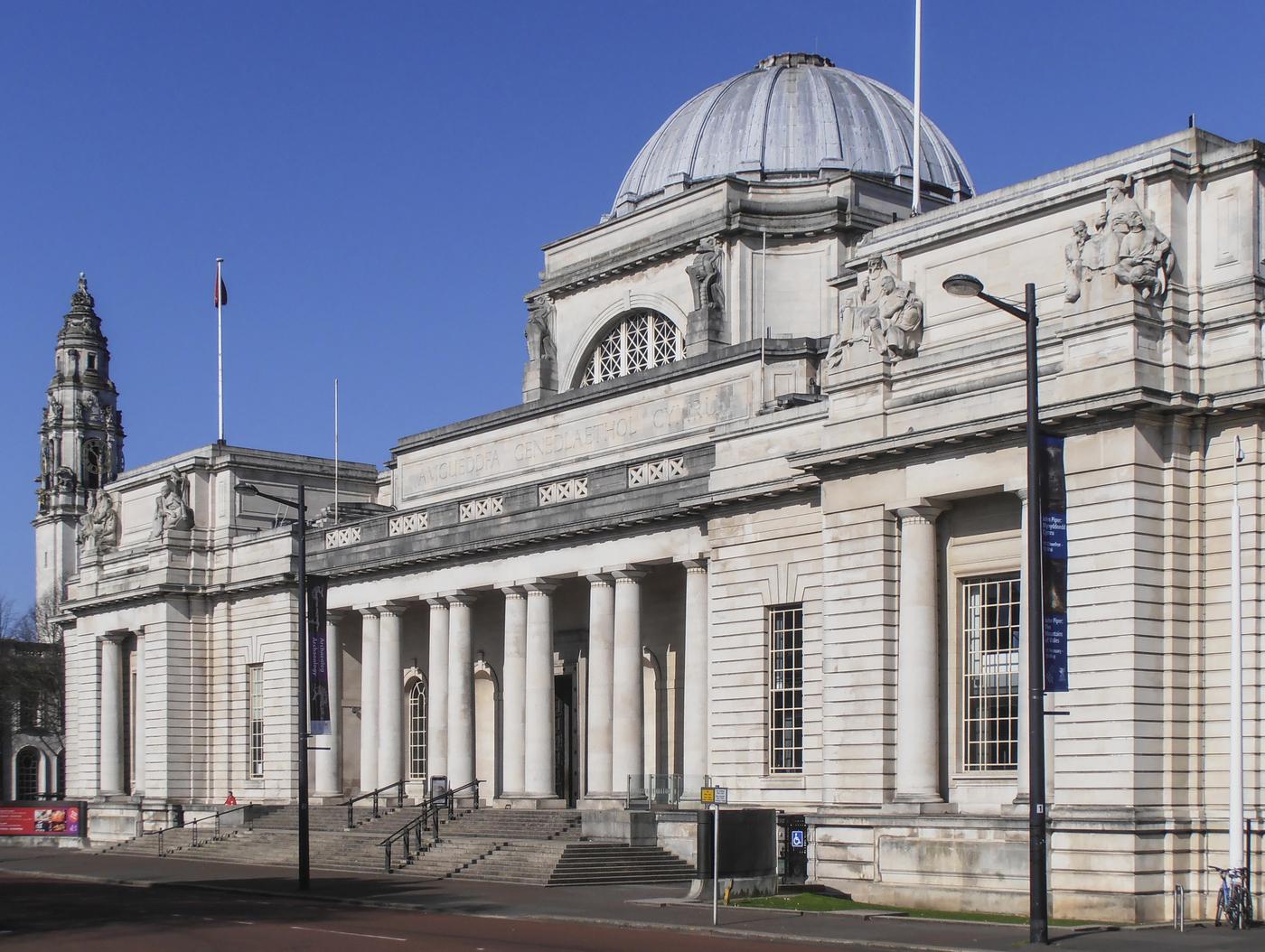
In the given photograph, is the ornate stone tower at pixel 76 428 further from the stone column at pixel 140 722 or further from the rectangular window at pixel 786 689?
the rectangular window at pixel 786 689

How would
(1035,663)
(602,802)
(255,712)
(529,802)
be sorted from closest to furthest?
(1035,663)
(602,802)
(529,802)
(255,712)

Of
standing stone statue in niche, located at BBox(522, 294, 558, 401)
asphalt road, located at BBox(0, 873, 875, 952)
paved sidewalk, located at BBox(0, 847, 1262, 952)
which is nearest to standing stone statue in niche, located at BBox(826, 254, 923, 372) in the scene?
paved sidewalk, located at BBox(0, 847, 1262, 952)

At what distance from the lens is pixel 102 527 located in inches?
2817

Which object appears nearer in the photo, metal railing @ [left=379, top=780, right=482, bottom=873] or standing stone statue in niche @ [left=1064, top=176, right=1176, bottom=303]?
standing stone statue in niche @ [left=1064, top=176, right=1176, bottom=303]

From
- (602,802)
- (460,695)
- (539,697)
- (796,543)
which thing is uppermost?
(796,543)

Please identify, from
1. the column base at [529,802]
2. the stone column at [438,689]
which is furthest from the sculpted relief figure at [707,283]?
the column base at [529,802]

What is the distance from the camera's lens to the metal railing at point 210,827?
58469mm

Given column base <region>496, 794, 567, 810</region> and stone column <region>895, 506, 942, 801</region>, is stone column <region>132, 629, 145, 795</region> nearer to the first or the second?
column base <region>496, 794, 567, 810</region>

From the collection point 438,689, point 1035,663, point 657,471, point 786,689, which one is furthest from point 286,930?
point 438,689

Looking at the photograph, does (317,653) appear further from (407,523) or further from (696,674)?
(696,674)

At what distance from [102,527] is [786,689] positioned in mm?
38856

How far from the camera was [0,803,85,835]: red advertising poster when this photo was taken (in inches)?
2657

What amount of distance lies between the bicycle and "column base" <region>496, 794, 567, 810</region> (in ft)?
73.4

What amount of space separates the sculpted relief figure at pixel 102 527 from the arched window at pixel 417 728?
62.4ft
